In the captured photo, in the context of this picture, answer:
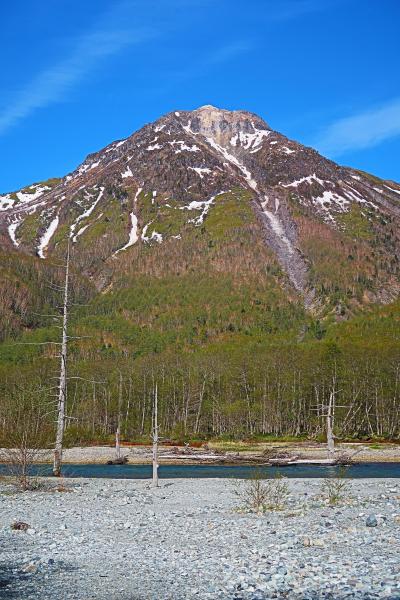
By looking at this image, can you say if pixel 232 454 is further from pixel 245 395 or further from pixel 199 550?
pixel 199 550

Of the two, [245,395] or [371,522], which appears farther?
[245,395]

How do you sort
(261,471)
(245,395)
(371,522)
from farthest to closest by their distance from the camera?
(245,395), (261,471), (371,522)

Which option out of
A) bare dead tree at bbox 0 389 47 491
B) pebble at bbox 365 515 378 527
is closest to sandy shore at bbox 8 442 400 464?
bare dead tree at bbox 0 389 47 491

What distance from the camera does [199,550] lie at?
13.8 meters

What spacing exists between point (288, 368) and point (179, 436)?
2245cm

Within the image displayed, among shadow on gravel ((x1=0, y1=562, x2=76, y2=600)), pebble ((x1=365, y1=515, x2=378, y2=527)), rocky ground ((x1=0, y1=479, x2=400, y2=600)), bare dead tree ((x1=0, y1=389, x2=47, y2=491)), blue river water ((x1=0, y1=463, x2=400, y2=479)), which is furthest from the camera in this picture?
blue river water ((x1=0, y1=463, x2=400, y2=479))

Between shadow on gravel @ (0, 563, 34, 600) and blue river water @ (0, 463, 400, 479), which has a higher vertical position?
shadow on gravel @ (0, 563, 34, 600)

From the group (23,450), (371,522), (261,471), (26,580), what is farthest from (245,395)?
(26,580)

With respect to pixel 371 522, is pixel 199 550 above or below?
below

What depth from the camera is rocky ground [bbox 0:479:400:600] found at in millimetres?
10219

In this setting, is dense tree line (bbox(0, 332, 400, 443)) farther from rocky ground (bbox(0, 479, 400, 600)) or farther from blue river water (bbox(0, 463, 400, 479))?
rocky ground (bbox(0, 479, 400, 600))

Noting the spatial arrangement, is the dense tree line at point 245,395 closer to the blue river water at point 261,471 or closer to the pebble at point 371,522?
the blue river water at point 261,471

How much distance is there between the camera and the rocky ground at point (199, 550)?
10219mm

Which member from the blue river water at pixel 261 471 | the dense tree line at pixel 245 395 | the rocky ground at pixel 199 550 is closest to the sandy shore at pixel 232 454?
the blue river water at pixel 261 471
